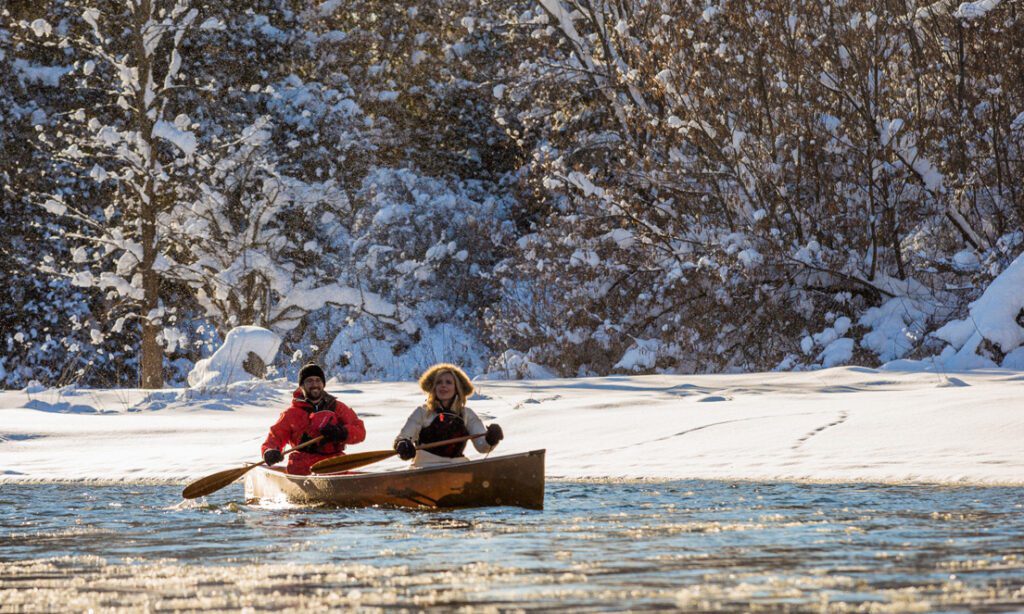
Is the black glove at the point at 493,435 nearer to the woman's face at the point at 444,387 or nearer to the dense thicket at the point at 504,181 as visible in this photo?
the woman's face at the point at 444,387

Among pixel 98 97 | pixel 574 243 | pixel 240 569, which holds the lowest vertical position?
pixel 240 569

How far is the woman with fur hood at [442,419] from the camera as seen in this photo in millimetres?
10180

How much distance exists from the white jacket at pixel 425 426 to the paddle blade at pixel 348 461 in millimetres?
193

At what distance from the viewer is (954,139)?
2061 centimetres

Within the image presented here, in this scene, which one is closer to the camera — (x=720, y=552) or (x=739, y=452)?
(x=720, y=552)

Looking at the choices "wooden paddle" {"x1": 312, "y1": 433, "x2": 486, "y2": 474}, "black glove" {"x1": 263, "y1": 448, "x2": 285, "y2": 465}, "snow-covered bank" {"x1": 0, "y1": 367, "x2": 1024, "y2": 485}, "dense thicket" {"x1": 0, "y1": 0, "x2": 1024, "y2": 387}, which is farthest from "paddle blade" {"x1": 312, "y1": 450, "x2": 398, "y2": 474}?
"dense thicket" {"x1": 0, "y1": 0, "x2": 1024, "y2": 387}

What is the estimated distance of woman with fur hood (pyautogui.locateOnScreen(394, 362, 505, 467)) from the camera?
33.4 feet

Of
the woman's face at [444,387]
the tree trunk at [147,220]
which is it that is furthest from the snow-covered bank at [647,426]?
the tree trunk at [147,220]

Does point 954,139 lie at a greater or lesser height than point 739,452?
greater

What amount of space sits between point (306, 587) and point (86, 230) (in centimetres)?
2053

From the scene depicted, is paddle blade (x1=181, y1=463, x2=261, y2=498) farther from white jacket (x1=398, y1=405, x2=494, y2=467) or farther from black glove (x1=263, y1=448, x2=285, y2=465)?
white jacket (x1=398, y1=405, x2=494, y2=467)

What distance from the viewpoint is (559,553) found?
6930mm

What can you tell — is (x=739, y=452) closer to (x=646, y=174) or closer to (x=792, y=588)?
(x=792, y=588)

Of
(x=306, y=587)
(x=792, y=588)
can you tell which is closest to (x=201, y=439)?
(x=306, y=587)
